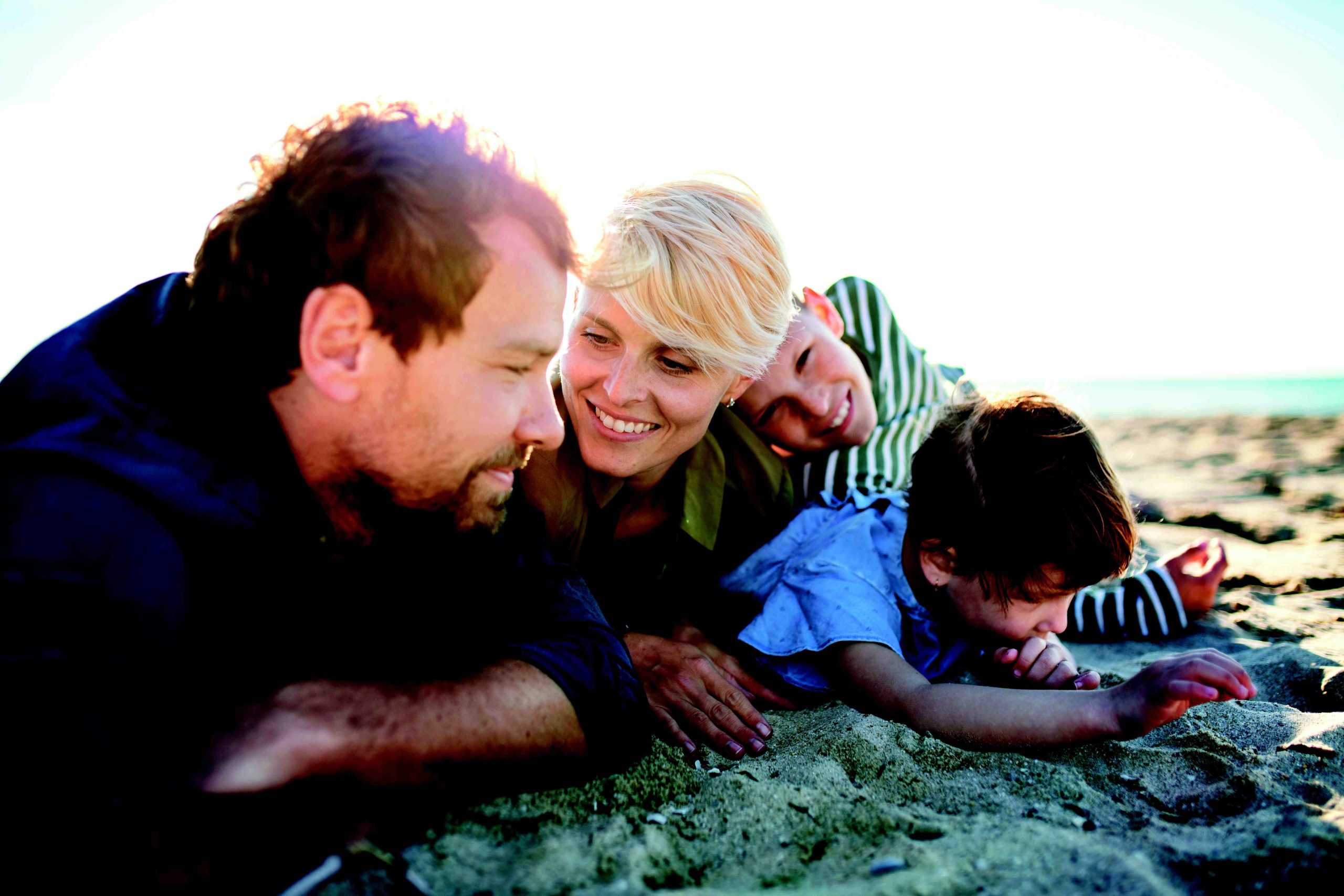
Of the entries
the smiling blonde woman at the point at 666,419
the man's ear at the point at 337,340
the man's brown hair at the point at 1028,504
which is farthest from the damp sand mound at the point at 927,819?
the man's ear at the point at 337,340

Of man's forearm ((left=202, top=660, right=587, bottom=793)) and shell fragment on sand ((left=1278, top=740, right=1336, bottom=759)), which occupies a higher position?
man's forearm ((left=202, top=660, right=587, bottom=793))

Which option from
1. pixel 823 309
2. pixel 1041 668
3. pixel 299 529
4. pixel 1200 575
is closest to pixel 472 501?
pixel 299 529

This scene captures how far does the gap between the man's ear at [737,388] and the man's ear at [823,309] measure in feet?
2.62

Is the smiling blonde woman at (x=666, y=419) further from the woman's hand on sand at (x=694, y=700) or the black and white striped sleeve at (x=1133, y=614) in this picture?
the black and white striped sleeve at (x=1133, y=614)

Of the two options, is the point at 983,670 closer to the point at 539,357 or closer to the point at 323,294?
the point at 539,357

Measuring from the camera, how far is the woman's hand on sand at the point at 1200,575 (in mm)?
3812

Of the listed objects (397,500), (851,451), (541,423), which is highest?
(541,423)

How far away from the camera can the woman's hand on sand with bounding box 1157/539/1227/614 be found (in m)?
3.81

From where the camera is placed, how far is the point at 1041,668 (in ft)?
9.37

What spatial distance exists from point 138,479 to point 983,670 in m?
2.72

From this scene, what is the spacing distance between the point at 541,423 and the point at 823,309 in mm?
2452

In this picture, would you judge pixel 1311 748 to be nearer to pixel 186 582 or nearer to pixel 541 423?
pixel 541 423

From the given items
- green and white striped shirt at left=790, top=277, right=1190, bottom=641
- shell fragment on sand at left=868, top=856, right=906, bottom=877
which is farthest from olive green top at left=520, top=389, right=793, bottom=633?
shell fragment on sand at left=868, top=856, right=906, bottom=877

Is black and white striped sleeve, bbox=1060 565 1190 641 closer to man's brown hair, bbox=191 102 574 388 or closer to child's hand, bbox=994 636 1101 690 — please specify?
child's hand, bbox=994 636 1101 690
